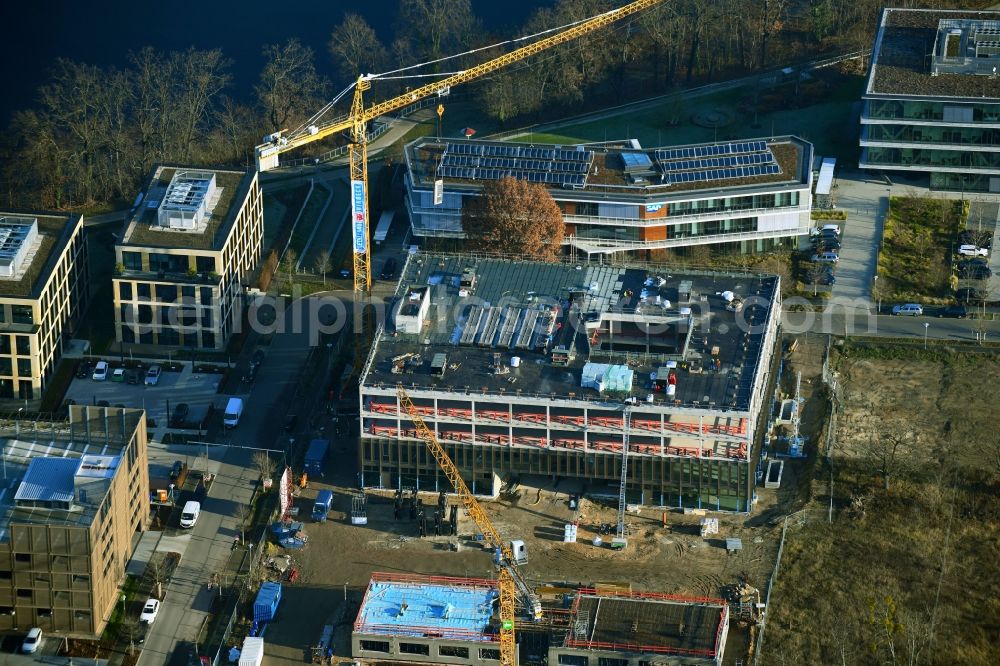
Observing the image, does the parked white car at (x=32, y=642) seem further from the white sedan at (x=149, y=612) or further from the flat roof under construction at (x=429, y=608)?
the flat roof under construction at (x=429, y=608)

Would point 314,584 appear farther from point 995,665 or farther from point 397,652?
point 995,665

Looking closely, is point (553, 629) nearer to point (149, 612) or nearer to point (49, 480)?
point (149, 612)

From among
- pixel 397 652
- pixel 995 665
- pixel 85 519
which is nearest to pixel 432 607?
pixel 397 652

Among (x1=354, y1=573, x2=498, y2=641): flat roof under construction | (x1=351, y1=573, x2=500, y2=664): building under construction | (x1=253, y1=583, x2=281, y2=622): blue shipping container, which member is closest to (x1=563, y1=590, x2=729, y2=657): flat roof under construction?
(x1=351, y1=573, x2=500, y2=664): building under construction

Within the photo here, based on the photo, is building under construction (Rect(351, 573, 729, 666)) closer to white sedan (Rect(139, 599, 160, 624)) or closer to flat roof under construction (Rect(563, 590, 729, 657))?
flat roof under construction (Rect(563, 590, 729, 657))

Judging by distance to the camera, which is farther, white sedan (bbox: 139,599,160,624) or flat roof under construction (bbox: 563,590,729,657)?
white sedan (bbox: 139,599,160,624)

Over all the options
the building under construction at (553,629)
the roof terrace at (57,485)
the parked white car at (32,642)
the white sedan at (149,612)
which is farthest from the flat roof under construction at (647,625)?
the parked white car at (32,642)
